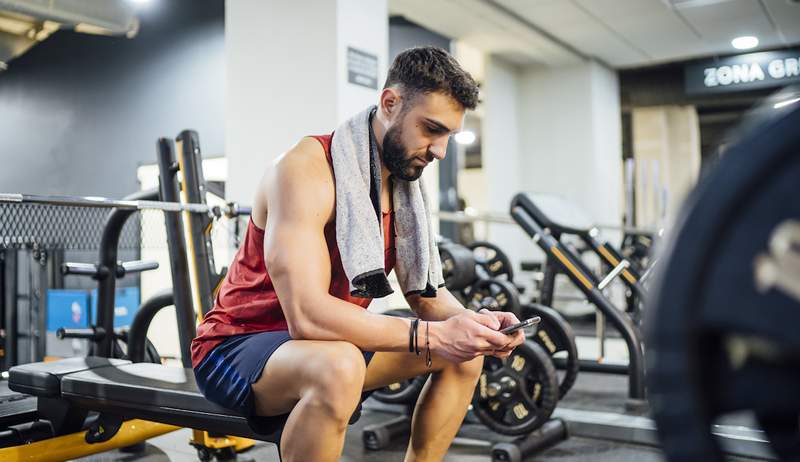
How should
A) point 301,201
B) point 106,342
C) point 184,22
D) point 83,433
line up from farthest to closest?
point 184,22 < point 106,342 < point 83,433 < point 301,201

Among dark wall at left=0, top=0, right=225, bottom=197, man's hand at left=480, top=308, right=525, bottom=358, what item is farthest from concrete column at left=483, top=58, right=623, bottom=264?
man's hand at left=480, top=308, right=525, bottom=358

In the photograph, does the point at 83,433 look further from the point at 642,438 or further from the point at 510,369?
the point at 642,438

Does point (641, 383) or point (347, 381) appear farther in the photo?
point (641, 383)

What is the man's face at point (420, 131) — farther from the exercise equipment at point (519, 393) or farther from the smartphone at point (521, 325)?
the exercise equipment at point (519, 393)

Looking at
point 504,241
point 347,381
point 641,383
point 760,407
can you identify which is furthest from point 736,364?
point 504,241

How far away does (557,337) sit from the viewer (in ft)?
9.81

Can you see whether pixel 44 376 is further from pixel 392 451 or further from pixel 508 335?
pixel 508 335

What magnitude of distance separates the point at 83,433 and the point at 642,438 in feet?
6.27

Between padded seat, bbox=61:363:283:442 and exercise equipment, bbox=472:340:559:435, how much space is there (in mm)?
1122

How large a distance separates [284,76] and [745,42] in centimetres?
472

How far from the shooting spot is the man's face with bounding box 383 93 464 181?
157 centimetres

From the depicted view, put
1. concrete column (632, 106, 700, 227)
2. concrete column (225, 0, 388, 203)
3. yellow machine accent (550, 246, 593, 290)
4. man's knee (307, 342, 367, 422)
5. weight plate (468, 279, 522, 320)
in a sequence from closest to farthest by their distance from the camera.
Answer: man's knee (307, 342, 367, 422)
weight plate (468, 279, 522, 320)
yellow machine accent (550, 246, 593, 290)
concrete column (225, 0, 388, 203)
concrete column (632, 106, 700, 227)

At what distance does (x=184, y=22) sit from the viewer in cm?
563

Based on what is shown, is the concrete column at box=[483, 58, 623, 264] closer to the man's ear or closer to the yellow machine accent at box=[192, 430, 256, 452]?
the yellow machine accent at box=[192, 430, 256, 452]
